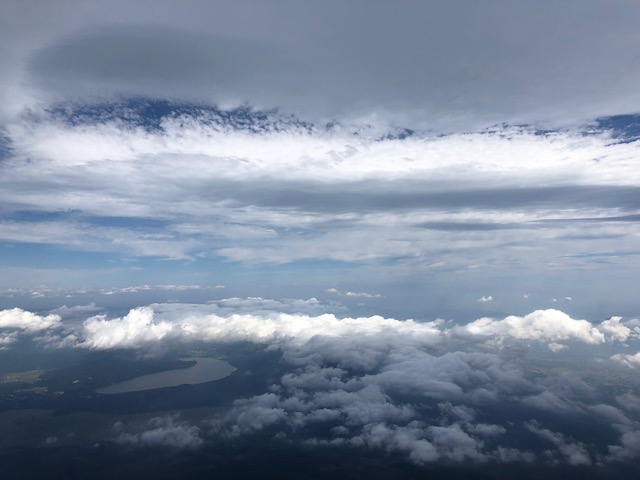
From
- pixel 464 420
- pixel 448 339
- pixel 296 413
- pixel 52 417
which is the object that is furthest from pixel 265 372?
pixel 448 339

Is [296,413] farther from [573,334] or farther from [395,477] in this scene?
[573,334]

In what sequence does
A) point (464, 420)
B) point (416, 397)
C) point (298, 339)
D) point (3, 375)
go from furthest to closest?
point (298, 339), point (3, 375), point (416, 397), point (464, 420)

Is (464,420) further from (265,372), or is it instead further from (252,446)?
(265,372)

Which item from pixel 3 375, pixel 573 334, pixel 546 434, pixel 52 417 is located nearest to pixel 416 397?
pixel 546 434

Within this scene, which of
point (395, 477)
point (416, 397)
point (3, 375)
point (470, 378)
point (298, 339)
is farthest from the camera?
point (298, 339)

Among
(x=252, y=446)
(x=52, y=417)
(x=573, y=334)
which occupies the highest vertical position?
(x=52, y=417)

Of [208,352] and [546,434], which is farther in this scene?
[208,352]

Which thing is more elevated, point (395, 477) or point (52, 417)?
point (52, 417)
